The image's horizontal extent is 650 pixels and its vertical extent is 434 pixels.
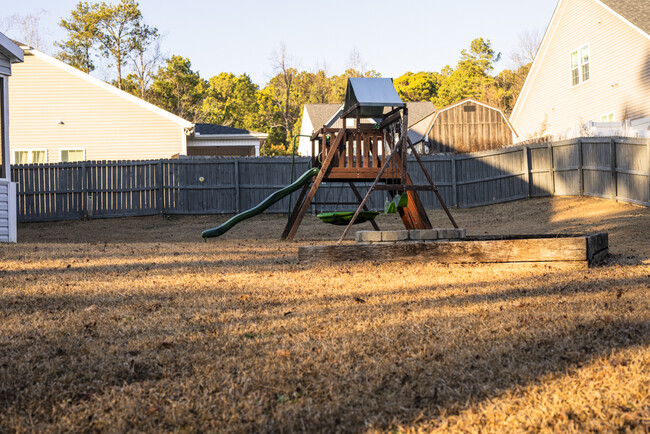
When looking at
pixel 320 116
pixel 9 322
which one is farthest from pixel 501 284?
pixel 320 116

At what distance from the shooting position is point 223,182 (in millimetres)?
19922

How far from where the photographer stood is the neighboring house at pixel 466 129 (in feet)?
108

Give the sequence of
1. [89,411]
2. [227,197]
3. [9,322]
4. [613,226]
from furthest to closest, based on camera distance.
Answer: [227,197] → [613,226] → [9,322] → [89,411]

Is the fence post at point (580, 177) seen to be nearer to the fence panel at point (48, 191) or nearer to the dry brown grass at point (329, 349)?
the dry brown grass at point (329, 349)

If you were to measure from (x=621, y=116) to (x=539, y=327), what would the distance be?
63.4 ft

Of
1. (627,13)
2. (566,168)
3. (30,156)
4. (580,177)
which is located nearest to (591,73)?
(627,13)

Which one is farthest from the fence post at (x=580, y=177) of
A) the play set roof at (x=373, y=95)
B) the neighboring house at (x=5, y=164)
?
the neighboring house at (x=5, y=164)

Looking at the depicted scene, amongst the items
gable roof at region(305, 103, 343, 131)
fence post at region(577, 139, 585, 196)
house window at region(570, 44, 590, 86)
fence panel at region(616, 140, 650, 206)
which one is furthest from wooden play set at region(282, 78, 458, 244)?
gable roof at region(305, 103, 343, 131)

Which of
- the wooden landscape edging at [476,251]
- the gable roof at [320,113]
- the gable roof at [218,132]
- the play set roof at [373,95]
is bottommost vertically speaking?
the wooden landscape edging at [476,251]

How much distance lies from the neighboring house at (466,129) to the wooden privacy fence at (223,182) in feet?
40.7

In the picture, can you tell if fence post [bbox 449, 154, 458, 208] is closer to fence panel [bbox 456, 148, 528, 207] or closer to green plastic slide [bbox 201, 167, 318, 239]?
fence panel [bbox 456, 148, 528, 207]

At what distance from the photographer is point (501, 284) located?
581 cm

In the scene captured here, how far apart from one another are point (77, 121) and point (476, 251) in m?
19.8

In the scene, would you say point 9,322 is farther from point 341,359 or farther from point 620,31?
point 620,31
